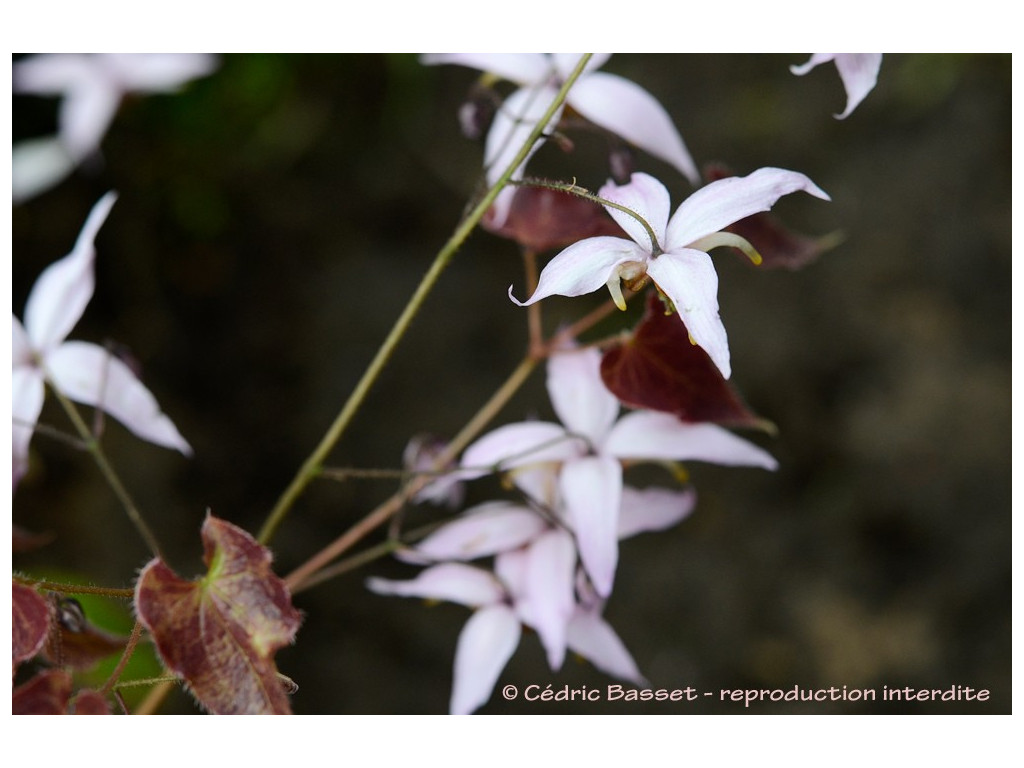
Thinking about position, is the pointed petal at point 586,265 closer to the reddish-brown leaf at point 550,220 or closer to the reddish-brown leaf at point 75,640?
the reddish-brown leaf at point 550,220

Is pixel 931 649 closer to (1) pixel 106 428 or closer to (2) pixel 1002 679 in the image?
(2) pixel 1002 679

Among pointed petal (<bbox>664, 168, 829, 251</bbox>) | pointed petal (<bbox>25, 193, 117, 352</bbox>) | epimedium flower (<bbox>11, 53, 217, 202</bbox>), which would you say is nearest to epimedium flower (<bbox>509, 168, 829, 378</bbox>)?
pointed petal (<bbox>664, 168, 829, 251</bbox>)

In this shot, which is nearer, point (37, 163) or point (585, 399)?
point (585, 399)

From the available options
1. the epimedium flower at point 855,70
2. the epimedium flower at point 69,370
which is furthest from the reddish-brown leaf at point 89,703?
the epimedium flower at point 855,70

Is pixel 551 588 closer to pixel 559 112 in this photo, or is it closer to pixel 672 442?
pixel 672 442

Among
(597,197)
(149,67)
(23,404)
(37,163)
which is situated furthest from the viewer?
(37,163)

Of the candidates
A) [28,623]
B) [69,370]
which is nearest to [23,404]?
[69,370]

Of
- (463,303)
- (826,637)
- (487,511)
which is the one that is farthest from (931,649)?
(487,511)

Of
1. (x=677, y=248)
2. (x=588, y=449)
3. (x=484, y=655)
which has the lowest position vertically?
(x=484, y=655)
